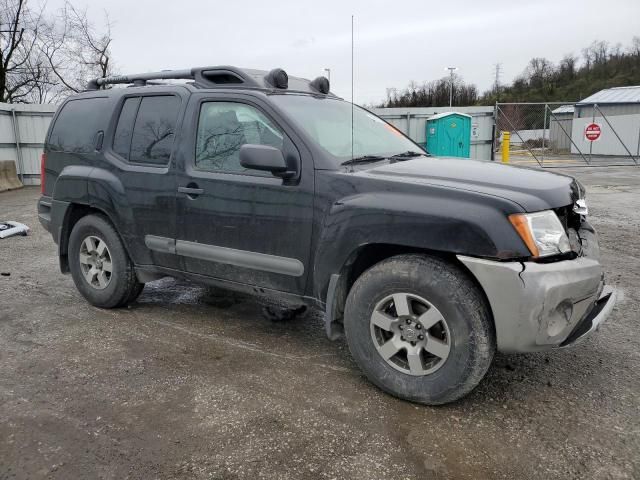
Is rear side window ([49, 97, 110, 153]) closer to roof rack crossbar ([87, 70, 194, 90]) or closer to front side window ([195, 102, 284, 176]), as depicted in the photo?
roof rack crossbar ([87, 70, 194, 90])

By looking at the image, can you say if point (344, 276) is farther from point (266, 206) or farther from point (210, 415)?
point (210, 415)

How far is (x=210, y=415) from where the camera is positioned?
2.91m

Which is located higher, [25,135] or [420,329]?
[25,135]

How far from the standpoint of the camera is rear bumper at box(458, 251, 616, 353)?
263 cm

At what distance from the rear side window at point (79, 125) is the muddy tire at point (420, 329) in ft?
9.22

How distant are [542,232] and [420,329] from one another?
817mm

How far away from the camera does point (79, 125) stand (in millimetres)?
4668

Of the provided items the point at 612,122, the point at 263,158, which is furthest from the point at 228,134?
the point at 612,122

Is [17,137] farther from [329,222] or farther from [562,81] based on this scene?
[562,81]

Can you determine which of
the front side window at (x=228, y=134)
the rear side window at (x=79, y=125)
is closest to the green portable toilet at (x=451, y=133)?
the rear side window at (x=79, y=125)

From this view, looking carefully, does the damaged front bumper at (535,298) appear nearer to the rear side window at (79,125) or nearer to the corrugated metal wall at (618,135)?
the rear side window at (79,125)

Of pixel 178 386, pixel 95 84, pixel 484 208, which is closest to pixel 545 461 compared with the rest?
pixel 484 208

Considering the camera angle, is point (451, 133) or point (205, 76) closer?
point (205, 76)

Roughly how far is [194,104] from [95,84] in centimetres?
172
